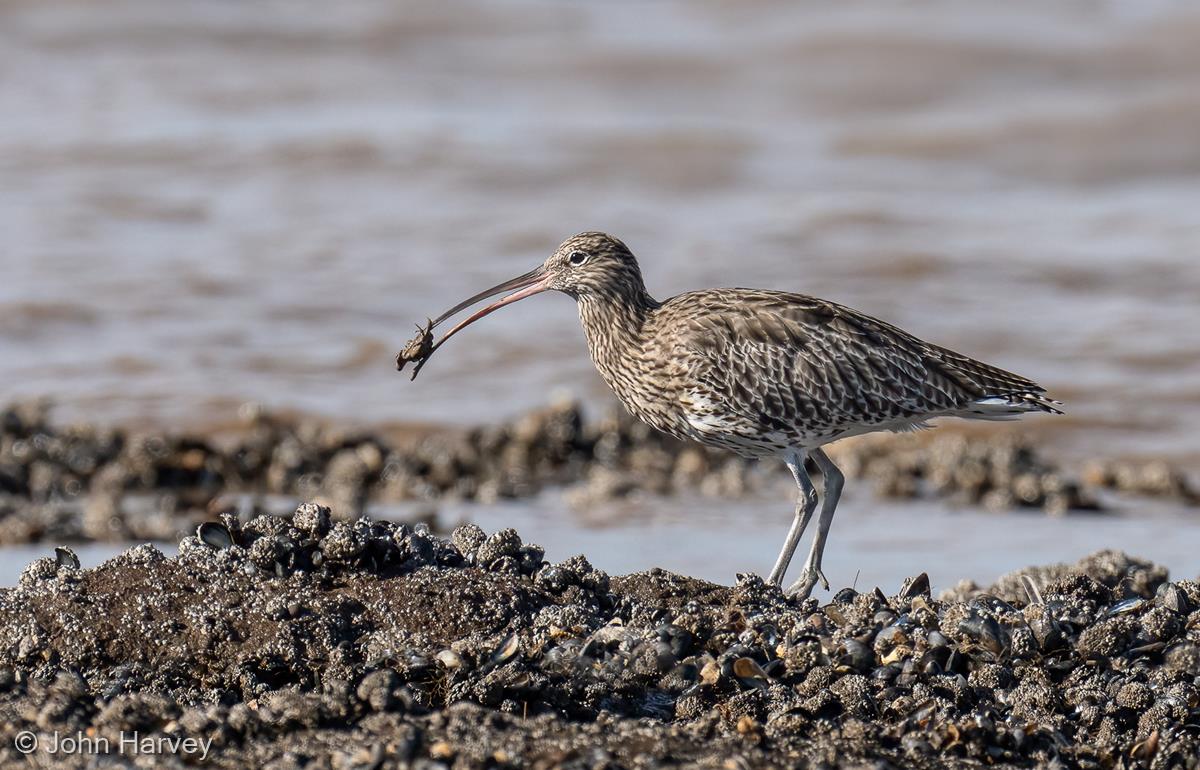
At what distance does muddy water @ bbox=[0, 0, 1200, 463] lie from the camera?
14.5 meters

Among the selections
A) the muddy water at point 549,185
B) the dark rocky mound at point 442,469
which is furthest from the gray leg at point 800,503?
the muddy water at point 549,185

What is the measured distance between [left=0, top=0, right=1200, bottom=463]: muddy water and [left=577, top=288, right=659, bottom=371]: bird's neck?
4.98 meters

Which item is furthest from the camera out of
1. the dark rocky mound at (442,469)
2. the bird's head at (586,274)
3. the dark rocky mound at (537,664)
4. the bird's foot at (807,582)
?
the dark rocky mound at (442,469)

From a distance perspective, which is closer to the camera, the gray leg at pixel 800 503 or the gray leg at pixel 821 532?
the gray leg at pixel 821 532

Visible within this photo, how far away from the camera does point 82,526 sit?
9.73 m

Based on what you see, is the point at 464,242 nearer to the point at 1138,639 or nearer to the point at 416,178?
the point at 416,178

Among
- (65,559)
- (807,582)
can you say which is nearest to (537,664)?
(807,582)

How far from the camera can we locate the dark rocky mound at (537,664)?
532cm

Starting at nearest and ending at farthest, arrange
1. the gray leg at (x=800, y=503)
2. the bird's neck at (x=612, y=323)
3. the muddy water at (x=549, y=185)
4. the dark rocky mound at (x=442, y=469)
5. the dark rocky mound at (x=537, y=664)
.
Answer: the dark rocky mound at (x=537, y=664)
the gray leg at (x=800, y=503)
the bird's neck at (x=612, y=323)
the dark rocky mound at (x=442, y=469)
the muddy water at (x=549, y=185)

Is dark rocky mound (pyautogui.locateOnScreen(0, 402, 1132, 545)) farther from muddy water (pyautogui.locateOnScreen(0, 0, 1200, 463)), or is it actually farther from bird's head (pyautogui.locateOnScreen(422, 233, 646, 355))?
bird's head (pyautogui.locateOnScreen(422, 233, 646, 355))

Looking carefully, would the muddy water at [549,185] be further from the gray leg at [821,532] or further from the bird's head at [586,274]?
the gray leg at [821,532]

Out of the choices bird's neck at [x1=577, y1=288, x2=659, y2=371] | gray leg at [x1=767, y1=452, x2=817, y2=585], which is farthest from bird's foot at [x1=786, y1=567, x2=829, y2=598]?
bird's neck at [x1=577, y1=288, x2=659, y2=371]

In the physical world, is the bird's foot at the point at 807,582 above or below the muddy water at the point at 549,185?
below

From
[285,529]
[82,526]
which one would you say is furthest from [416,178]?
[285,529]
